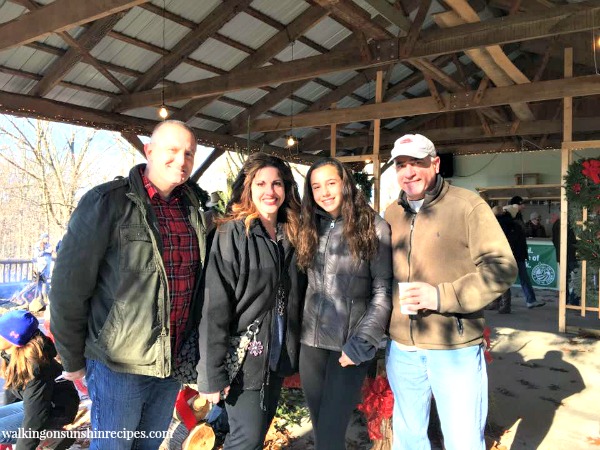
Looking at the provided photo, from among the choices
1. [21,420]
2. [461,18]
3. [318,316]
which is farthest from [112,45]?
[318,316]

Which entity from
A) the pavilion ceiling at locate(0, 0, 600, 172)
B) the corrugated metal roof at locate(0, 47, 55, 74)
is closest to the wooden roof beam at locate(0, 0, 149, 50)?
the pavilion ceiling at locate(0, 0, 600, 172)

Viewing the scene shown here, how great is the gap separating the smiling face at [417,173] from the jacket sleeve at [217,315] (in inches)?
31.4

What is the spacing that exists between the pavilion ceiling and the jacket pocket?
7.96 ft

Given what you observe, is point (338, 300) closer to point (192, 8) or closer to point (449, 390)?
point (449, 390)

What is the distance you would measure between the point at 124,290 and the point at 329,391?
933mm

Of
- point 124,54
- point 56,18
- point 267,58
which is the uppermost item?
point 267,58

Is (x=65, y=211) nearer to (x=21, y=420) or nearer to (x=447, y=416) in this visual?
(x=21, y=420)

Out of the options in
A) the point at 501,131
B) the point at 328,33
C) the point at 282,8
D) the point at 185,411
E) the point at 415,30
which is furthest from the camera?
the point at 501,131

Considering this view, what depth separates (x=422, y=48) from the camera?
5.23 m

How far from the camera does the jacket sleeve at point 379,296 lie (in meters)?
1.84

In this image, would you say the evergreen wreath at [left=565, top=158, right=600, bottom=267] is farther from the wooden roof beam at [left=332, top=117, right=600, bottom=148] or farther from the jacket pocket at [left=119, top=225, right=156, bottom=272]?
the jacket pocket at [left=119, top=225, right=156, bottom=272]

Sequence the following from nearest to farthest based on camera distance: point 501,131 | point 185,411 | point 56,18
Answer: point 185,411 < point 56,18 < point 501,131

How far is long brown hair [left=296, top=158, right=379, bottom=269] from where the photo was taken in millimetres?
1925

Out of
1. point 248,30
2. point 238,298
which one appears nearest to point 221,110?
point 248,30
